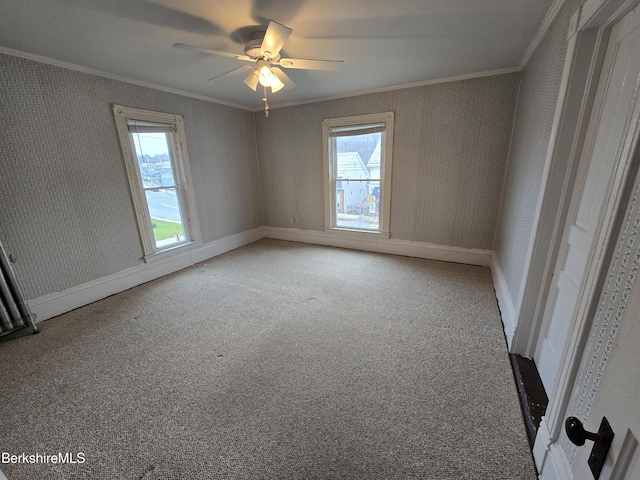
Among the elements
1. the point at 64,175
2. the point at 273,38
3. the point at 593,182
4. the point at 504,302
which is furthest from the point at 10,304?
the point at 504,302

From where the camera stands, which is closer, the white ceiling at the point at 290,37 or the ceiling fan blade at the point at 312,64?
the white ceiling at the point at 290,37

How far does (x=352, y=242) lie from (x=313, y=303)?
1.80m

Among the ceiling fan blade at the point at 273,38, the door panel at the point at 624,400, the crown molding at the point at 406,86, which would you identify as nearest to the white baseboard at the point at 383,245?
the crown molding at the point at 406,86

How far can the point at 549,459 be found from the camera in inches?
41.5

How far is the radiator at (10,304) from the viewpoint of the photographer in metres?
2.11

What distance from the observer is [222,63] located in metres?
2.50

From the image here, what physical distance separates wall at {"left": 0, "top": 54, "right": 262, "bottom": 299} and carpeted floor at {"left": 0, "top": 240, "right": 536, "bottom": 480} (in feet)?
1.74

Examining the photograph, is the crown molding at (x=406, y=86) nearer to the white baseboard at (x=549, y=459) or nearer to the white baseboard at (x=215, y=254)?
the white baseboard at (x=215, y=254)

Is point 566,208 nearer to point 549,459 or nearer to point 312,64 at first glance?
point 549,459

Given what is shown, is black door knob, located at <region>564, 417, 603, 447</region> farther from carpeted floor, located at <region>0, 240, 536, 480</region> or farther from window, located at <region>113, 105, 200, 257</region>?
window, located at <region>113, 105, 200, 257</region>

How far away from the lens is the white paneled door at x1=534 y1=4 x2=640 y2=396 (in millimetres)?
1023

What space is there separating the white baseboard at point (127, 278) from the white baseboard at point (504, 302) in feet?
12.3

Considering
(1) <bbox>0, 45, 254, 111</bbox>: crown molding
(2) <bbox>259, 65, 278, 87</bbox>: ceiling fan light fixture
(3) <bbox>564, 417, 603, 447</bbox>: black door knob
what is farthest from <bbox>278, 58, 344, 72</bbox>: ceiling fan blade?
(3) <bbox>564, 417, 603, 447</bbox>: black door knob

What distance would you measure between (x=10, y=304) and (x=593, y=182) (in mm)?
4052
